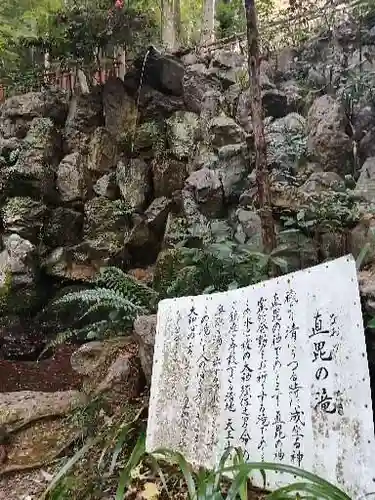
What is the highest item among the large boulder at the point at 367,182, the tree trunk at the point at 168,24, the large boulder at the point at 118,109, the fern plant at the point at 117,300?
the tree trunk at the point at 168,24

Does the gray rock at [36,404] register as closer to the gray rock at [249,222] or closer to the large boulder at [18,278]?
the gray rock at [249,222]

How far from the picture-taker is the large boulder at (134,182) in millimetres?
8016

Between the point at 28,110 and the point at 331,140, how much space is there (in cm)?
548

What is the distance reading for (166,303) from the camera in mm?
3145

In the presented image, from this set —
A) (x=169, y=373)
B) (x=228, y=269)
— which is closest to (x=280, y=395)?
(x=169, y=373)

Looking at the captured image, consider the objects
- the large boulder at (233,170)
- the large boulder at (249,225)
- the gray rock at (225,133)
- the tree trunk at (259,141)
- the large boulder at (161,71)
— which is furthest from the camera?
the large boulder at (161,71)

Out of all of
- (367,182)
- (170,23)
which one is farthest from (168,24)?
(367,182)

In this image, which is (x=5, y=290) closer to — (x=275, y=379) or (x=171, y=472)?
(x=171, y=472)

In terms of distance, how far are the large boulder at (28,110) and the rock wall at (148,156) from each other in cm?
2

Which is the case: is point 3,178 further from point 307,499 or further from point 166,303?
point 307,499

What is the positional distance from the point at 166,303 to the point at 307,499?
1518 millimetres

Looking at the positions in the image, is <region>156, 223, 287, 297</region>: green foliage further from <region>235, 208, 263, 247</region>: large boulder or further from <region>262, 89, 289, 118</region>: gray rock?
<region>262, 89, 289, 118</region>: gray rock

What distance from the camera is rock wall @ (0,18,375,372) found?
667cm

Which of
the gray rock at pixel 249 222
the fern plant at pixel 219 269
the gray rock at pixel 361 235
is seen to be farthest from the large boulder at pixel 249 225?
the gray rock at pixel 361 235
